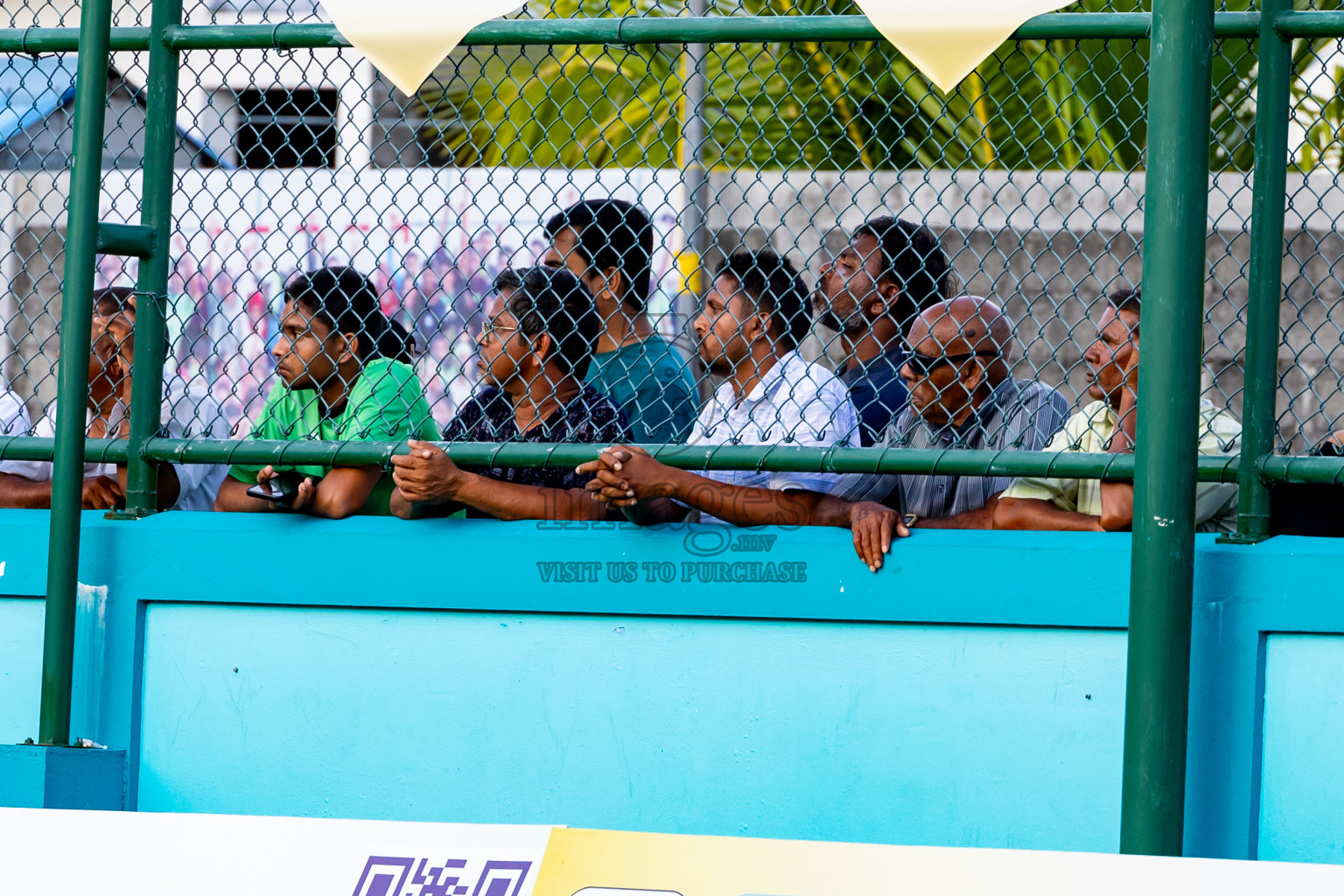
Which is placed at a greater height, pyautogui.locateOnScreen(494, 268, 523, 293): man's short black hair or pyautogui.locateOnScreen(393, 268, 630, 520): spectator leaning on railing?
pyautogui.locateOnScreen(494, 268, 523, 293): man's short black hair

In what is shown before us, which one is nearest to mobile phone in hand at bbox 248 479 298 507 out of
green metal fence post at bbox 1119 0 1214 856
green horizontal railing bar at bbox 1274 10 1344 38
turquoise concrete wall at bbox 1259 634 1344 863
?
green metal fence post at bbox 1119 0 1214 856

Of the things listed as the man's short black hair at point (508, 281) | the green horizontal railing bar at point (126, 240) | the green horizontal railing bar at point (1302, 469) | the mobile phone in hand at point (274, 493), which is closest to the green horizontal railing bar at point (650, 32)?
the green horizontal railing bar at point (126, 240)

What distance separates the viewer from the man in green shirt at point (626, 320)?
367 centimetres

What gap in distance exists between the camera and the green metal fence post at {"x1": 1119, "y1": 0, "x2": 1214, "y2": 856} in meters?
2.55

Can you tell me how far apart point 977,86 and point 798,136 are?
1029 mm

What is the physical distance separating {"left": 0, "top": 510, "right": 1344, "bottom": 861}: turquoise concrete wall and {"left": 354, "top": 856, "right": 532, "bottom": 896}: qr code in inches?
40.4

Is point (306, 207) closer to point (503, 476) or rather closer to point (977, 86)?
point (977, 86)

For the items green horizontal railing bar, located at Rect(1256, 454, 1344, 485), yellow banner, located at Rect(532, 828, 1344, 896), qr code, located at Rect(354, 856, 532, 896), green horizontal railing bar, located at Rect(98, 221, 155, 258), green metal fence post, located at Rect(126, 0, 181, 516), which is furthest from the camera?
green metal fence post, located at Rect(126, 0, 181, 516)

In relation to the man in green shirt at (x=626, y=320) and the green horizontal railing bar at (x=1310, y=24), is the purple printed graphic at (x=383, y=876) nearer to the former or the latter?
the man in green shirt at (x=626, y=320)

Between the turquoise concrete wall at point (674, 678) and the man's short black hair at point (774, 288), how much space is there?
2.26 ft

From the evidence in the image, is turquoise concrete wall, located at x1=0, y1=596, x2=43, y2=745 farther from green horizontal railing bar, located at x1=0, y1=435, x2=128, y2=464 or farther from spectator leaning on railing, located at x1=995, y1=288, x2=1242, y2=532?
spectator leaning on railing, located at x1=995, y1=288, x2=1242, y2=532

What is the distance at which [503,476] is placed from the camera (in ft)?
11.0

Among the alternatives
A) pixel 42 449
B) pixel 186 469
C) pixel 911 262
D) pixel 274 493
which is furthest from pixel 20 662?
pixel 911 262

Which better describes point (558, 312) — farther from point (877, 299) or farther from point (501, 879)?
point (501, 879)
